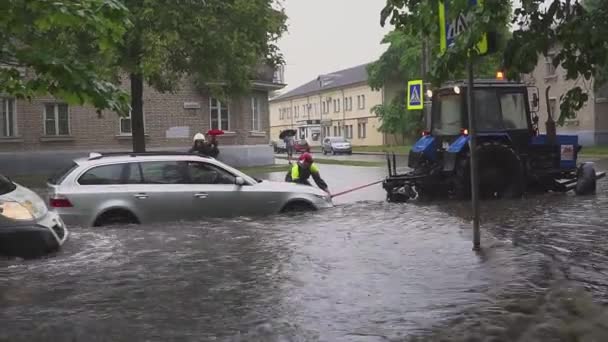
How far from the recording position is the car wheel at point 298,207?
11.6 metres

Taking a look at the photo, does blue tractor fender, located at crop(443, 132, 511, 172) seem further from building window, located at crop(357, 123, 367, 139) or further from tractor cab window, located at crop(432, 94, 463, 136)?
building window, located at crop(357, 123, 367, 139)

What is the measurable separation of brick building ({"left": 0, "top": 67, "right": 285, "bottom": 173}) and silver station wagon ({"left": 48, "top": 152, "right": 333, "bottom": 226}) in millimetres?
17731

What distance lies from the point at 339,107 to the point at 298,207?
7595cm

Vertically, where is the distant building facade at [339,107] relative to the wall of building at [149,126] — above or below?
above

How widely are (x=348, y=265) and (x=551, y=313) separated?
2.47 meters

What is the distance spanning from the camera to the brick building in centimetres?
3030

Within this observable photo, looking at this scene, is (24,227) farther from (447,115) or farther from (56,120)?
(56,120)

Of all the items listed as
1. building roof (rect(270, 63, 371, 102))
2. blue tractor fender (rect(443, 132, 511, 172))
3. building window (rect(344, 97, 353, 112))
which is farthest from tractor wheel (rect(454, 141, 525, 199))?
building window (rect(344, 97, 353, 112))

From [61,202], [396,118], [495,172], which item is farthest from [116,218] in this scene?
[396,118]

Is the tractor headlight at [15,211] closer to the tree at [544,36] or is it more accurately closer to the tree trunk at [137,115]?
the tree at [544,36]

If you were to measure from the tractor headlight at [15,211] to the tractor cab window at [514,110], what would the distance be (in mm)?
9373

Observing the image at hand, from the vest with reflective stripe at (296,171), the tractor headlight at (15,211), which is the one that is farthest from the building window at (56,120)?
the tractor headlight at (15,211)

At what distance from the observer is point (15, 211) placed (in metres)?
7.67

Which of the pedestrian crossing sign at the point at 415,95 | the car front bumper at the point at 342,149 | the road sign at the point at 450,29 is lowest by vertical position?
the car front bumper at the point at 342,149
